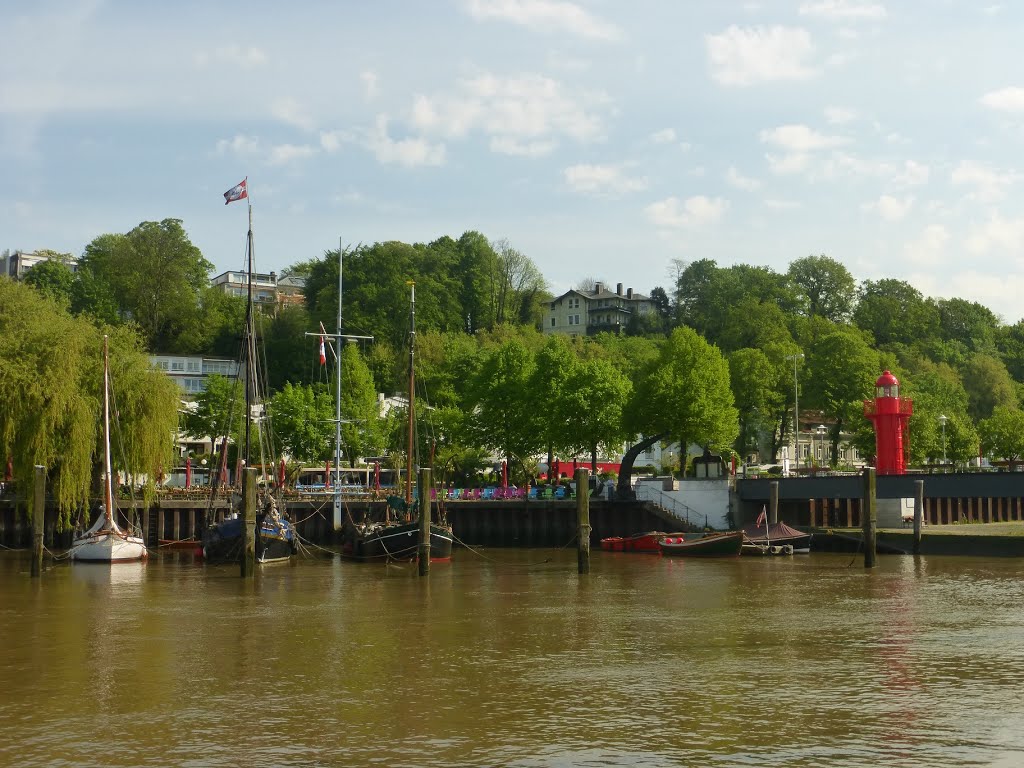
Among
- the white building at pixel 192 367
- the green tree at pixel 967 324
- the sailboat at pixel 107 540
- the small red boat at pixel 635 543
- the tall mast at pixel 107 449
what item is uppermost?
the green tree at pixel 967 324

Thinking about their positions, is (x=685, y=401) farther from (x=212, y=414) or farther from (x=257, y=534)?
(x=212, y=414)

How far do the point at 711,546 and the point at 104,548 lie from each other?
29.3 m

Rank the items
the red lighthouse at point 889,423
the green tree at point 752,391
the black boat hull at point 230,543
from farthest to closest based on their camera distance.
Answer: the green tree at point 752,391
the red lighthouse at point 889,423
the black boat hull at point 230,543

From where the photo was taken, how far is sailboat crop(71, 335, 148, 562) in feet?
186

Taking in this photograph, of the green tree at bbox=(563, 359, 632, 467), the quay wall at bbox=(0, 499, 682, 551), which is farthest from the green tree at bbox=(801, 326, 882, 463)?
the quay wall at bbox=(0, 499, 682, 551)

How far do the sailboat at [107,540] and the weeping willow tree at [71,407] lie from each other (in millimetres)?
1771

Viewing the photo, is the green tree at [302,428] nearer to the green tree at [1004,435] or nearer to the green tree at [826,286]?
the green tree at [1004,435]

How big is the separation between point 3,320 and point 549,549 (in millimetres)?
33282

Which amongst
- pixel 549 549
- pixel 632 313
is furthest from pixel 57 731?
pixel 632 313

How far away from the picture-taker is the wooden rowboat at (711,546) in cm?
6088

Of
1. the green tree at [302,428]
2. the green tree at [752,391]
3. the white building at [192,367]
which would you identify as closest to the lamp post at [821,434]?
the green tree at [752,391]

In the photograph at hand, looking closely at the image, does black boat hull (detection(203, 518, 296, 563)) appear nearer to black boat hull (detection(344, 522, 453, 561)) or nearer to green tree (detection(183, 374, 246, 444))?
black boat hull (detection(344, 522, 453, 561))

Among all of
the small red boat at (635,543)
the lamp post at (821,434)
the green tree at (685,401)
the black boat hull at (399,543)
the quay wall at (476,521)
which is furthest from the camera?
the lamp post at (821,434)

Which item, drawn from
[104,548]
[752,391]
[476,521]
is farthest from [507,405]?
[752,391]
